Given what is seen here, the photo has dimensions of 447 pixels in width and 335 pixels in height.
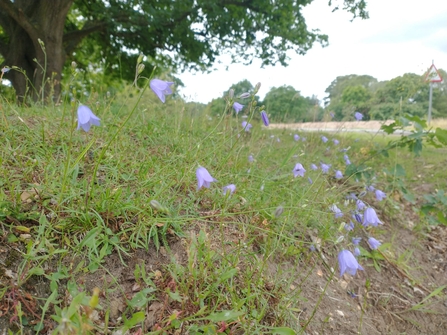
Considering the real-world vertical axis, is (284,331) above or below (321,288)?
above

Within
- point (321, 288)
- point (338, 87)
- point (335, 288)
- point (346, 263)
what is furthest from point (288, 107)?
point (346, 263)

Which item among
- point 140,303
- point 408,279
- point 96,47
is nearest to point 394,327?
point 408,279

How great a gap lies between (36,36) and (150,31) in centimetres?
203

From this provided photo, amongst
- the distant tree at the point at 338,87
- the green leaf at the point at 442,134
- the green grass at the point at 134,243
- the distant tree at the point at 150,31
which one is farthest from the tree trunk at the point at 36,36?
the green leaf at the point at 442,134

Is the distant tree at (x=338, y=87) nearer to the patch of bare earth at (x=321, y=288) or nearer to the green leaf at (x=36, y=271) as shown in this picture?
the patch of bare earth at (x=321, y=288)

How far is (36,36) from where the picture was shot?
18.8 feet

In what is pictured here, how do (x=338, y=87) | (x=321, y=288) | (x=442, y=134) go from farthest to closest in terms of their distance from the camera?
(x=338, y=87)
(x=442, y=134)
(x=321, y=288)

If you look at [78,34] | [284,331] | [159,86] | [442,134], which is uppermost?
[78,34]

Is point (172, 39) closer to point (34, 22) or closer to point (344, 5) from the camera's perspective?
point (34, 22)

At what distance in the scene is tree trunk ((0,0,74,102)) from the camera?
5.57m

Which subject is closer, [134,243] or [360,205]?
[134,243]

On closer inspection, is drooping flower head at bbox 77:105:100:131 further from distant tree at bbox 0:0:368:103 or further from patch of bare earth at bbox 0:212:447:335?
distant tree at bbox 0:0:368:103

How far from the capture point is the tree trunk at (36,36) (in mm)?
5574

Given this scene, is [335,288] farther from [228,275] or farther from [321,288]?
[228,275]
